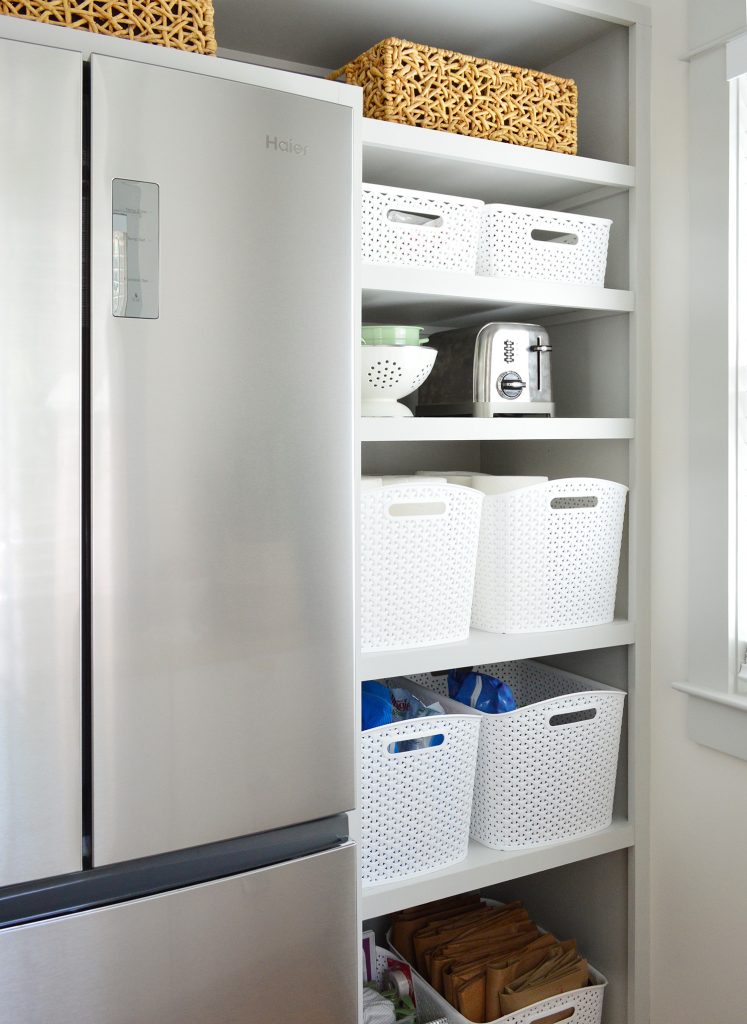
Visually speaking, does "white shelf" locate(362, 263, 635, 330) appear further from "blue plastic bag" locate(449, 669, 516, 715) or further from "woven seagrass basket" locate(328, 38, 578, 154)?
"blue plastic bag" locate(449, 669, 516, 715)

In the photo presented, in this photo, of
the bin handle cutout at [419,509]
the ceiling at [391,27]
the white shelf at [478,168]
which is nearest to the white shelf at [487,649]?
the bin handle cutout at [419,509]

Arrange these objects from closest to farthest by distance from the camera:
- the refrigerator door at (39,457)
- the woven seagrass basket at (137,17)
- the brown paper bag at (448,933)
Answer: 1. the refrigerator door at (39,457)
2. the woven seagrass basket at (137,17)
3. the brown paper bag at (448,933)

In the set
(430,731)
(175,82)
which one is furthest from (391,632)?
(175,82)

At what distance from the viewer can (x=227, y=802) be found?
113cm

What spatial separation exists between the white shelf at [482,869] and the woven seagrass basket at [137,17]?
128 cm

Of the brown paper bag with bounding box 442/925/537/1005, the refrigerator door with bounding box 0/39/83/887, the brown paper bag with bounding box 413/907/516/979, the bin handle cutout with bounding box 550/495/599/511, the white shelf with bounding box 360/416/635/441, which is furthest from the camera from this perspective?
the bin handle cutout with bounding box 550/495/599/511

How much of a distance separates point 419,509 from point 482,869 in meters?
0.62

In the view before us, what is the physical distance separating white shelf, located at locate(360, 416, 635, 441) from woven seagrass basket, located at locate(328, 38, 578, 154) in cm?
48

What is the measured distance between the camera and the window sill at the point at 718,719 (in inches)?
57.9

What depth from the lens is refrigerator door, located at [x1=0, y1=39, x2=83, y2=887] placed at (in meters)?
0.99

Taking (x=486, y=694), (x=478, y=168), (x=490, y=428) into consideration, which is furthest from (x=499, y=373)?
(x=486, y=694)

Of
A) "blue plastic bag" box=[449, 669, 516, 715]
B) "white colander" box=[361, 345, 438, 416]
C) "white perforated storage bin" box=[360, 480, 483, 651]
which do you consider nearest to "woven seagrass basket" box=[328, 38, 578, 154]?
"white colander" box=[361, 345, 438, 416]

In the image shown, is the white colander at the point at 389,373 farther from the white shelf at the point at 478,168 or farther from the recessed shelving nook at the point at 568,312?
the white shelf at the point at 478,168

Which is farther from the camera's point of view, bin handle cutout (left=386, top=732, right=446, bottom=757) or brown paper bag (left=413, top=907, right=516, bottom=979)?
brown paper bag (left=413, top=907, right=516, bottom=979)
